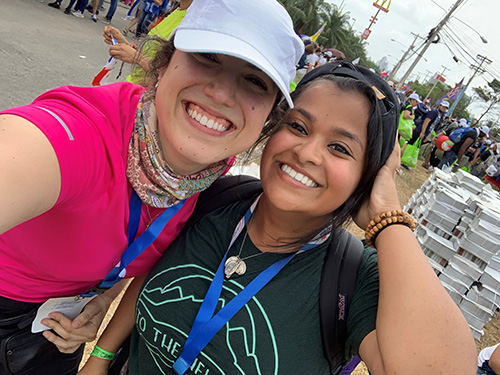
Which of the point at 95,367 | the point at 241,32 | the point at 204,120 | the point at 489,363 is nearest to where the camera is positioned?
the point at 241,32

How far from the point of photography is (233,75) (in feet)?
3.90

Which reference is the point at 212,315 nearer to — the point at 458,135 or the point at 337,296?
the point at 337,296

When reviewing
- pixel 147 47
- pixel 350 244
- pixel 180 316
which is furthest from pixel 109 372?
pixel 147 47

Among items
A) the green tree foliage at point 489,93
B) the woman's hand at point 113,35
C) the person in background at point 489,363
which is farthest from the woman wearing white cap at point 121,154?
the green tree foliage at point 489,93

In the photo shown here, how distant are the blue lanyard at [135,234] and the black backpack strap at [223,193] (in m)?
0.19

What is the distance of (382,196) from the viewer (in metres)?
1.49

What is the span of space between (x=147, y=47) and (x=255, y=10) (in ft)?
2.79

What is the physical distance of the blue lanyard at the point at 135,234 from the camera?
4.17ft

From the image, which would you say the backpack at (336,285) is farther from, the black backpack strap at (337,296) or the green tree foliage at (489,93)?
the green tree foliage at (489,93)

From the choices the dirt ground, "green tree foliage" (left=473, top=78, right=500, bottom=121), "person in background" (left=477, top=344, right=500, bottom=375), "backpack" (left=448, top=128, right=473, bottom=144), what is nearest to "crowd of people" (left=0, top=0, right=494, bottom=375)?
the dirt ground

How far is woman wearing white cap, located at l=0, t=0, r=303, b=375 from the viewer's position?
95cm

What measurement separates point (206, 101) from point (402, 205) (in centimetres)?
824

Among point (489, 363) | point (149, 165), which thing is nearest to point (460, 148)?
point (489, 363)

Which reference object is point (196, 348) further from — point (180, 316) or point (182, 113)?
point (182, 113)
